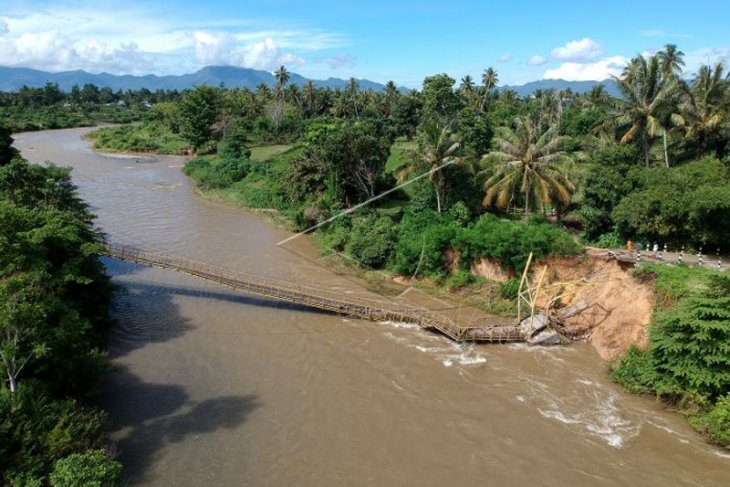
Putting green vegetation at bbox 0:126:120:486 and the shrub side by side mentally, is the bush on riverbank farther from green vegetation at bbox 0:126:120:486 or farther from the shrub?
the shrub

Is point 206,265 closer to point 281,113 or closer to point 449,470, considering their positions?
point 449,470

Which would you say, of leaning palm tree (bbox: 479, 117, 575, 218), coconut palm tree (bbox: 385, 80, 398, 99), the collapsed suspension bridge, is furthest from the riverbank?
coconut palm tree (bbox: 385, 80, 398, 99)

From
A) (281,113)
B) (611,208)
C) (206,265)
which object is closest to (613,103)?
(611,208)

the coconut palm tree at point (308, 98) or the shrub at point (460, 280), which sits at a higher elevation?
the coconut palm tree at point (308, 98)

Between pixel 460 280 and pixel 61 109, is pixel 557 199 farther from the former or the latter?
pixel 61 109

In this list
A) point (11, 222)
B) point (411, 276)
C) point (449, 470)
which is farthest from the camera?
point (411, 276)

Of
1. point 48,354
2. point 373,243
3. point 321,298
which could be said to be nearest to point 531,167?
point 373,243

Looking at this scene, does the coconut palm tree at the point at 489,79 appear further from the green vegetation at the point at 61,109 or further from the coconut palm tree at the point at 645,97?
the green vegetation at the point at 61,109

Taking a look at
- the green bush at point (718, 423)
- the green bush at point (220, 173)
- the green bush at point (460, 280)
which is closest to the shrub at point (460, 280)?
the green bush at point (460, 280)
